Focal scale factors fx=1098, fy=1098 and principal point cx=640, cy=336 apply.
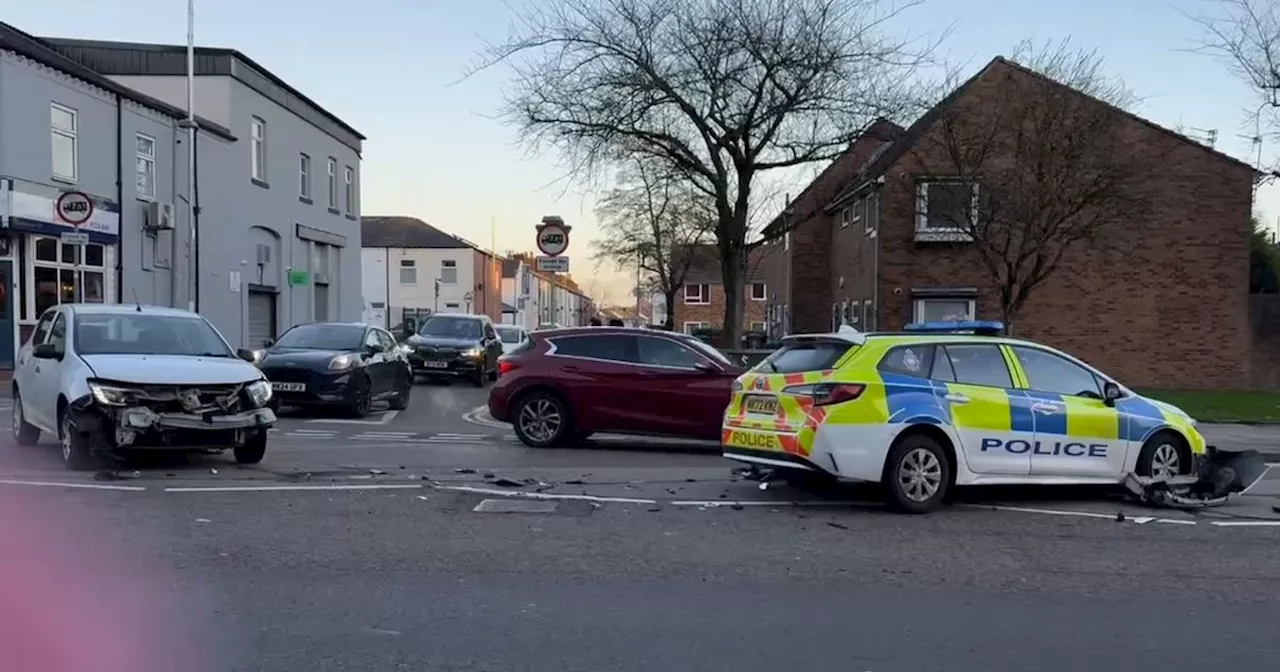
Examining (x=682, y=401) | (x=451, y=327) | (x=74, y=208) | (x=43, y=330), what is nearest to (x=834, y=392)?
(x=682, y=401)

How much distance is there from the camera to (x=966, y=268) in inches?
1096

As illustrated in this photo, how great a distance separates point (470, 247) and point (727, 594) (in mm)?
61121

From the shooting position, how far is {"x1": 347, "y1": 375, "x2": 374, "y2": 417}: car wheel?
54.5 feet

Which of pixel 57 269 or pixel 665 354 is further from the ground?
pixel 57 269

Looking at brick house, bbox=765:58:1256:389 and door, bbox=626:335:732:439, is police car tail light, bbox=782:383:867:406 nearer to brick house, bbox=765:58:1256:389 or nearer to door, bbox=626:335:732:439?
door, bbox=626:335:732:439

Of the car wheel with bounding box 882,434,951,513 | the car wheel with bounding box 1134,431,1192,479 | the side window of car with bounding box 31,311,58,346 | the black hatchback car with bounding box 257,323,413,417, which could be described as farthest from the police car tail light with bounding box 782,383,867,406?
the black hatchback car with bounding box 257,323,413,417

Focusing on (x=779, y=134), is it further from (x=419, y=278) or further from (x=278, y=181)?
(x=419, y=278)

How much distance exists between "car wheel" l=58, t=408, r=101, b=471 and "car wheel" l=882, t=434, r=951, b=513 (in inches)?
283

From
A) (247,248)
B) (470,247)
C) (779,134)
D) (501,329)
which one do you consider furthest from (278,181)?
(470,247)

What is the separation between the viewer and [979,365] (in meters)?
9.62

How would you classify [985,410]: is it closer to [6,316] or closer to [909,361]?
[909,361]

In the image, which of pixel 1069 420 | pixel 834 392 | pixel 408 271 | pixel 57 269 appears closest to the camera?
pixel 834 392

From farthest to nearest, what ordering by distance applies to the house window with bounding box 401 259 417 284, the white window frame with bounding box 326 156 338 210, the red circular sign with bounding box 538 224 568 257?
1. the house window with bounding box 401 259 417 284
2. the white window frame with bounding box 326 156 338 210
3. the red circular sign with bounding box 538 224 568 257

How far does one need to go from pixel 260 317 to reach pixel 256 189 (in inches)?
151
